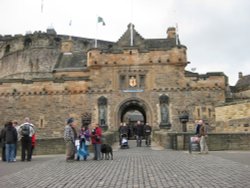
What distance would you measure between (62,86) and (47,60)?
18.4m

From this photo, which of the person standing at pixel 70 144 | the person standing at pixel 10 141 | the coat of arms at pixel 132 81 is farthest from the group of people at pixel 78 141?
the coat of arms at pixel 132 81

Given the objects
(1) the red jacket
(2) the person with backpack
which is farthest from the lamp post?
(2) the person with backpack

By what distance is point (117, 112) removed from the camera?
28.5 meters

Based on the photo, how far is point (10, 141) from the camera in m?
12.6

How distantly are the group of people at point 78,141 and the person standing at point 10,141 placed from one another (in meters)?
2.07

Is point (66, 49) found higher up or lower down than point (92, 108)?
higher up

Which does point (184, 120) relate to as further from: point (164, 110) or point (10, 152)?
point (164, 110)

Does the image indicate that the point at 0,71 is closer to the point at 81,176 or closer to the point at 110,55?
the point at 110,55

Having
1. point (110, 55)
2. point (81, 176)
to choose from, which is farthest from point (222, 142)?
point (110, 55)

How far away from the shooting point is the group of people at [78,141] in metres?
11.7

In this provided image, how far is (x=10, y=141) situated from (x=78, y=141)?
2.39 metres

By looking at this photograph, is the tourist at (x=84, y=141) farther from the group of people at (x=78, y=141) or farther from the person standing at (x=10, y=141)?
the person standing at (x=10, y=141)

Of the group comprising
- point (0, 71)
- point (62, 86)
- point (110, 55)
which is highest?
point (0, 71)

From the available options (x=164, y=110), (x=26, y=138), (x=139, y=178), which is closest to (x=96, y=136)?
(x=26, y=138)
